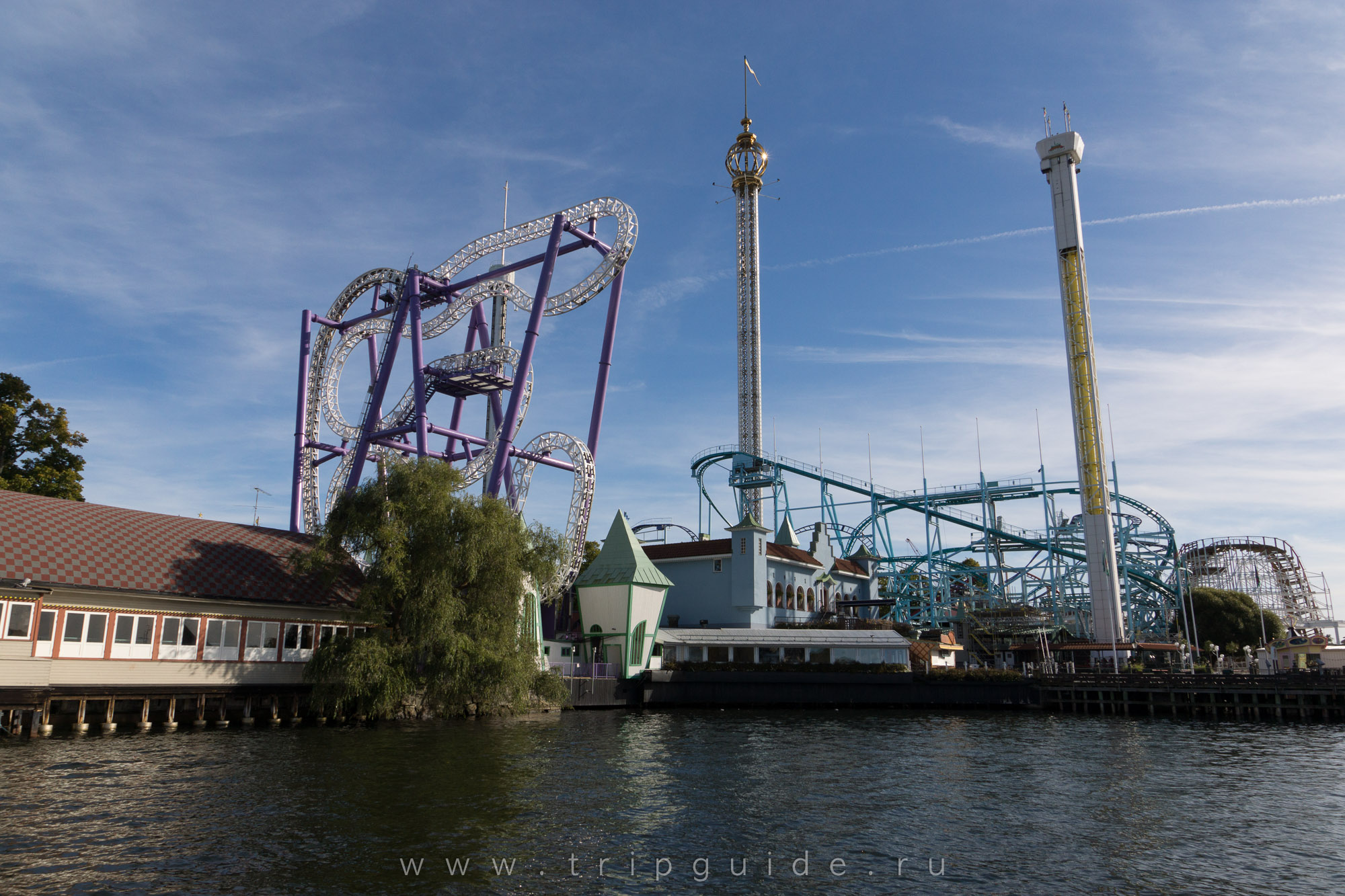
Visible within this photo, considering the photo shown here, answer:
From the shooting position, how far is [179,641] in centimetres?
3139

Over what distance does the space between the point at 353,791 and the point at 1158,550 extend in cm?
7413

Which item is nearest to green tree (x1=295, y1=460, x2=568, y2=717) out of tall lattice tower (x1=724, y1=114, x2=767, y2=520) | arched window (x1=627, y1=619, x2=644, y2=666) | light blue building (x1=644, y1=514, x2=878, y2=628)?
arched window (x1=627, y1=619, x2=644, y2=666)

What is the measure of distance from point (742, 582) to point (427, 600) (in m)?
29.8

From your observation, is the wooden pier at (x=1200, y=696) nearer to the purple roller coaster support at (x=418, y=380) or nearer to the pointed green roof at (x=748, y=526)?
the pointed green roof at (x=748, y=526)

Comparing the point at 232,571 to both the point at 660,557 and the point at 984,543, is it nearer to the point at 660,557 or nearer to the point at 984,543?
the point at 660,557

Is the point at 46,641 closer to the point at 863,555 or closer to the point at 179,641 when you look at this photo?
Result: the point at 179,641

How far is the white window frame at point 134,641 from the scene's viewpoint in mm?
29781

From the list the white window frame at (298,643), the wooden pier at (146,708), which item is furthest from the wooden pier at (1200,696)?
the wooden pier at (146,708)

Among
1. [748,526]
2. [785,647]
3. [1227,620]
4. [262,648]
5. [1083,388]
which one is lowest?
[785,647]

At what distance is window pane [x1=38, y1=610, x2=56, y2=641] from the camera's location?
28.0 metres

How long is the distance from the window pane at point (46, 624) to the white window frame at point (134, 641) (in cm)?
175

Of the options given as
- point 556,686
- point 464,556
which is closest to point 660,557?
point 556,686

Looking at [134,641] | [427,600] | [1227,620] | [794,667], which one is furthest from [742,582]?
[1227,620]

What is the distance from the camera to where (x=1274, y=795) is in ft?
68.6
